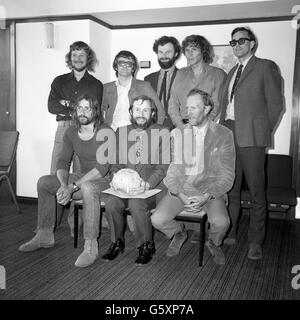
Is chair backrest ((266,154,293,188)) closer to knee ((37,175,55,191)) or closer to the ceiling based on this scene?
the ceiling

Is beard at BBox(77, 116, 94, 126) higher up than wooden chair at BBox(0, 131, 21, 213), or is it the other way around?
beard at BBox(77, 116, 94, 126)

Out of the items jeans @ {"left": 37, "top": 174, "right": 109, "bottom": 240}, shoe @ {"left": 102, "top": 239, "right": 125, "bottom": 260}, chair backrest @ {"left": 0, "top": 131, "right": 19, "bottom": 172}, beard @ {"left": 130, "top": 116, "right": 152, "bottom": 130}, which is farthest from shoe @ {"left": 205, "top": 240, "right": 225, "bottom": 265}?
chair backrest @ {"left": 0, "top": 131, "right": 19, "bottom": 172}

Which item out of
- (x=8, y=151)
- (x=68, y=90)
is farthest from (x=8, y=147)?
(x=68, y=90)

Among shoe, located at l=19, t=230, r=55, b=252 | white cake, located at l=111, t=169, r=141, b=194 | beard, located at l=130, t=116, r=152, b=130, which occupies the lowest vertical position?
shoe, located at l=19, t=230, r=55, b=252

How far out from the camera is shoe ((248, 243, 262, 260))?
3031 mm

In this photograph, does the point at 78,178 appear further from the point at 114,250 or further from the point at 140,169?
the point at 114,250

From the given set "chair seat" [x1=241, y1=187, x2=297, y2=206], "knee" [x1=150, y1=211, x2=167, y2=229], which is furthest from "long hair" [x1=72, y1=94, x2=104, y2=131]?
"chair seat" [x1=241, y1=187, x2=297, y2=206]

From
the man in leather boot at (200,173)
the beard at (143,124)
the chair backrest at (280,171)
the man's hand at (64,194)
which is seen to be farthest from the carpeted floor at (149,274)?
the beard at (143,124)

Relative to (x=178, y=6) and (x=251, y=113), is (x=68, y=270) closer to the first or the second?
(x=251, y=113)

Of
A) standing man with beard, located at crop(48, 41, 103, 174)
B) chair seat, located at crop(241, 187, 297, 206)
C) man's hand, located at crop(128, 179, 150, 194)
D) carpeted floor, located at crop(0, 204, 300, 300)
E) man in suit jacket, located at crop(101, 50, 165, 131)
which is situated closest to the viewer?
carpeted floor, located at crop(0, 204, 300, 300)

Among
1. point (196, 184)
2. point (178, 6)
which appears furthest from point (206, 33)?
point (196, 184)

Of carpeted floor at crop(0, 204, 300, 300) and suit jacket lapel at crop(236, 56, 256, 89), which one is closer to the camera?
carpeted floor at crop(0, 204, 300, 300)

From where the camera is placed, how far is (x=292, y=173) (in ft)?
14.5

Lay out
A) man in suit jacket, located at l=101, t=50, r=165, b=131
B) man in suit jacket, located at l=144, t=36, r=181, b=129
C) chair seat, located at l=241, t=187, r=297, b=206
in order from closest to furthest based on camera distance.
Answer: man in suit jacket, located at l=101, t=50, r=165, b=131 < man in suit jacket, located at l=144, t=36, r=181, b=129 < chair seat, located at l=241, t=187, r=297, b=206
